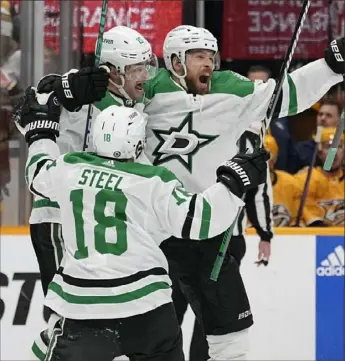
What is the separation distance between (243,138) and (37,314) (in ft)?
3.58

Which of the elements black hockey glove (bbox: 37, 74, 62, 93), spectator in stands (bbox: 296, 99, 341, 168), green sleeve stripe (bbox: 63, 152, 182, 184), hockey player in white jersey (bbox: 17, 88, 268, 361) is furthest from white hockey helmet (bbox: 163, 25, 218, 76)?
spectator in stands (bbox: 296, 99, 341, 168)

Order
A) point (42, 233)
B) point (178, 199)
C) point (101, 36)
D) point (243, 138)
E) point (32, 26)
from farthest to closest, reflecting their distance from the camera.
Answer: point (32, 26) → point (243, 138) → point (42, 233) → point (101, 36) → point (178, 199)

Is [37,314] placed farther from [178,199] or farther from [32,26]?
[178,199]

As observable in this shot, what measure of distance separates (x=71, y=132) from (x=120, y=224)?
65 cm

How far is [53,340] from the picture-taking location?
2.76 m

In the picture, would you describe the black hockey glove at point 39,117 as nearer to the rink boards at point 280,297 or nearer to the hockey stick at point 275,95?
the hockey stick at point 275,95

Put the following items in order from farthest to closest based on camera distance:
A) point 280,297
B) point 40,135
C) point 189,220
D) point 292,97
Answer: point 280,297
point 292,97
point 40,135
point 189,220

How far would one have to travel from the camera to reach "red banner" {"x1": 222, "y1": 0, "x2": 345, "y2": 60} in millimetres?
3674

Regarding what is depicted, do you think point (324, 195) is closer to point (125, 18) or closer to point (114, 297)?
point (125, 18)

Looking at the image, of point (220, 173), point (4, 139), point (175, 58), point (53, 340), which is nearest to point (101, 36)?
point (175, 58)

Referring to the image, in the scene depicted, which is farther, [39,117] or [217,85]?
[217,85]

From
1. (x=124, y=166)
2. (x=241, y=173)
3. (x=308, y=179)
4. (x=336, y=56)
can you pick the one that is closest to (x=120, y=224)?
(x=124, y=166)

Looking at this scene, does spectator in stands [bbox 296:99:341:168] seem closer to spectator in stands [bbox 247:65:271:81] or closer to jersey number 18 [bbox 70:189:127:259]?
spectator in stands [bbox 247:65:271:81]

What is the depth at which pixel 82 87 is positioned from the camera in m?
3.04
